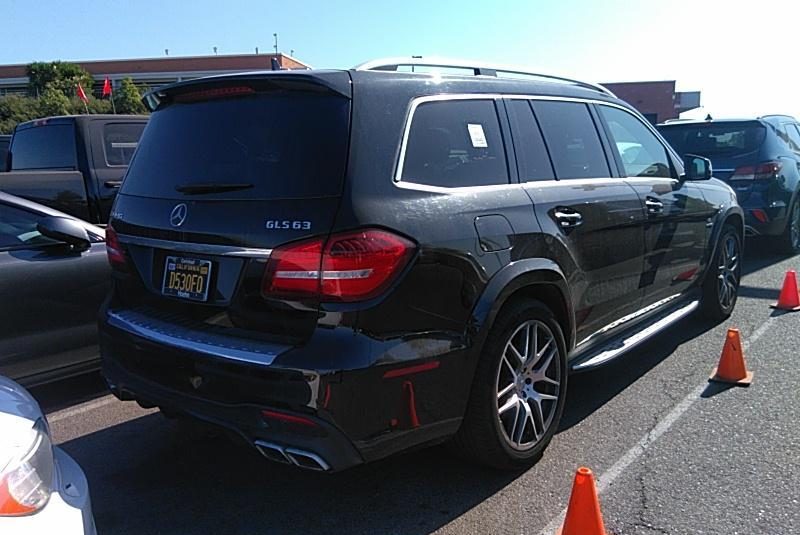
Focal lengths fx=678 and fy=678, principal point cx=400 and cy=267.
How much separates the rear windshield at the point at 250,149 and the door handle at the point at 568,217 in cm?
138

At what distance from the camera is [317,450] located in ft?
8.37

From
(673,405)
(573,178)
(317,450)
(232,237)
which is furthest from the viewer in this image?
(673,405)

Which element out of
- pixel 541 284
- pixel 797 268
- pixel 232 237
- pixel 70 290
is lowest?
pixel 797 268

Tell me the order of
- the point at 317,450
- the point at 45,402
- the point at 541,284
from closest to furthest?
the point at 317,450
the point at 541,284
the point at 45,402

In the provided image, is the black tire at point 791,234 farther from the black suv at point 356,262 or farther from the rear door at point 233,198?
the rear door at point 233,198

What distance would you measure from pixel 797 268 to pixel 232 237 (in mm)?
7996

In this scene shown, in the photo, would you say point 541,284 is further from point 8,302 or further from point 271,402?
point 8,302

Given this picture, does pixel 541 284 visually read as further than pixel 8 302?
No

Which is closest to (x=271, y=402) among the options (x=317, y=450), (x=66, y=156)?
(x=317, y=450)

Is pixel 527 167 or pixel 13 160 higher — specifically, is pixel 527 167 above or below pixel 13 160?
above

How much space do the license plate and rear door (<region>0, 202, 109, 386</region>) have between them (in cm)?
173

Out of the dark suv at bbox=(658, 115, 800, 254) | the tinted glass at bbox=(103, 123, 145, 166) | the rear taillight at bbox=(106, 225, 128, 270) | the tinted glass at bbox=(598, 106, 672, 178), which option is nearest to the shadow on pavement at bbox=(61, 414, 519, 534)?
the rear taillight at bbox=(106, 225, 128, 270)

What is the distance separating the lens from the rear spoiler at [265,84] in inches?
111

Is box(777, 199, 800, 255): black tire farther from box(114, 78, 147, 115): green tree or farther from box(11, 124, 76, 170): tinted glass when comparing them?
box(114, 78, 147, 115): green tree
